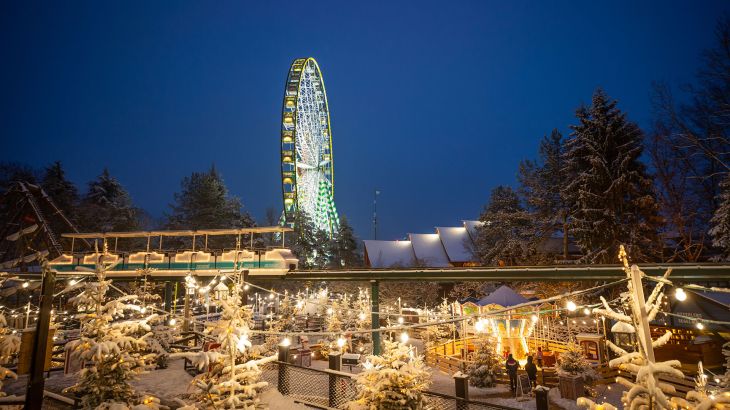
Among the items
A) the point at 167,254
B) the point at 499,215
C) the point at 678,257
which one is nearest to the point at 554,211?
the point at 499,215

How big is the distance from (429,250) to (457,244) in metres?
2.82

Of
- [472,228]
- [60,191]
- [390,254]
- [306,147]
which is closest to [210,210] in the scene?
[60,191]

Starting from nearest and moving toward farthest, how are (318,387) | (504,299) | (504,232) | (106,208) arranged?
(318,387) < (504,299) < (504,232) < (106,208)

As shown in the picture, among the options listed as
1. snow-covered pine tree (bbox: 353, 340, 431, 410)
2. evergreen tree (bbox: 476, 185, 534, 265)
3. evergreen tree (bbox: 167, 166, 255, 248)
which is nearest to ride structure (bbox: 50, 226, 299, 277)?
snow-covered pine tree (bbox: 353, 340, 431, 410)

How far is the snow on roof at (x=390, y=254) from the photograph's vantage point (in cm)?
3694

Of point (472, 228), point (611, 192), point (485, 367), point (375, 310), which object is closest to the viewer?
point (375, 310)

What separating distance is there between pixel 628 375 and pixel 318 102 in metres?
30.8

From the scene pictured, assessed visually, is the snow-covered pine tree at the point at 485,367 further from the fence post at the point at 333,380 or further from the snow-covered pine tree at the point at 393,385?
the snow-covered pine tree at the point at 393,385

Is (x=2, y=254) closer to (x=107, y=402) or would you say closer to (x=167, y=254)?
(x=167, y=254)

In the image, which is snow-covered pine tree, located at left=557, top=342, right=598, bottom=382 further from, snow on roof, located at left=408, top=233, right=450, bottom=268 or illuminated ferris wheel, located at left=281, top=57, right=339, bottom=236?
snow on roof, located at left=408, top=233, right=450, bottom=268

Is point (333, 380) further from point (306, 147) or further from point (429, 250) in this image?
point (429, 250)

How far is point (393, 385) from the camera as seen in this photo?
7.13 metres

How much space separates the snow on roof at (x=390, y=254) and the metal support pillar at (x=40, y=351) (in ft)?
98.9

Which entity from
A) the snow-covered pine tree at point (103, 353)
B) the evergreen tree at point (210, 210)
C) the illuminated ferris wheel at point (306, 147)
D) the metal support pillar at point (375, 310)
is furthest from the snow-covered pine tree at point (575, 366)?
the evergreen tree at point (210, 210)
